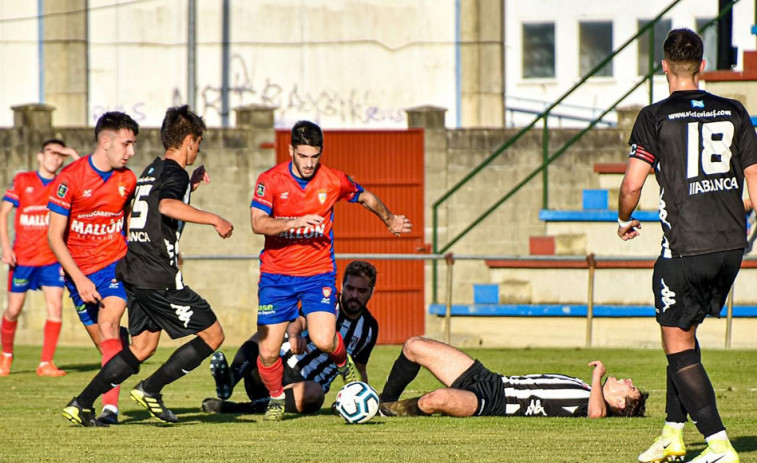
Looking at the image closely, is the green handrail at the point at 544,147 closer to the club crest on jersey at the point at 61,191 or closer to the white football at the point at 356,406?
the white football at the point at 356,406

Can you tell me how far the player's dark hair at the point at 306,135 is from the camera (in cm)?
829

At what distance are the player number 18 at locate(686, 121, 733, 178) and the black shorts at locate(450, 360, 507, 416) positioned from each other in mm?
2825

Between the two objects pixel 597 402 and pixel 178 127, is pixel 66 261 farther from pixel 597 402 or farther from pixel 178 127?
pixel 597 402

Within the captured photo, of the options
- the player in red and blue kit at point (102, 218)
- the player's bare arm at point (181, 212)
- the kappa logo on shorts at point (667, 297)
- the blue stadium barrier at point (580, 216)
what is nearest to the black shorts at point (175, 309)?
the player in red and blue kit at point (102, 218)

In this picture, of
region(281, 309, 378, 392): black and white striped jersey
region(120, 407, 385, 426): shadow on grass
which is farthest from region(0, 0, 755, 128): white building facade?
region(120, 407, 385, 426): shadow on grass

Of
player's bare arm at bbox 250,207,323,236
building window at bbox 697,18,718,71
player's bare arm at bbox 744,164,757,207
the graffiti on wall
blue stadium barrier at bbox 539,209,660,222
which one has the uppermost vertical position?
building window at bbox 697,18,718,71

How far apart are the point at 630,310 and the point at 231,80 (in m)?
14.4

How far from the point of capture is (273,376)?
852 cm

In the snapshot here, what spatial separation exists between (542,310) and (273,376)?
7.83 meters

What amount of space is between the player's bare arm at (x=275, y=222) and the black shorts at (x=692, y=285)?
2.49 m

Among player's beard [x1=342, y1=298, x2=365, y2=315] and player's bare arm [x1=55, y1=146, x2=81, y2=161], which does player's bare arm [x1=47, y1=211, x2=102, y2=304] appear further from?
player's bare arm [x1=55, y1=146, x2=81, y2=161]

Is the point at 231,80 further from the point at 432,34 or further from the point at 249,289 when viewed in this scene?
the point at 249,289

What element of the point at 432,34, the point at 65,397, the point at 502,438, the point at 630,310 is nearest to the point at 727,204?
the point at 502,438

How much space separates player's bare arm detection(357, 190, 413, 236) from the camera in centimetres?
861
